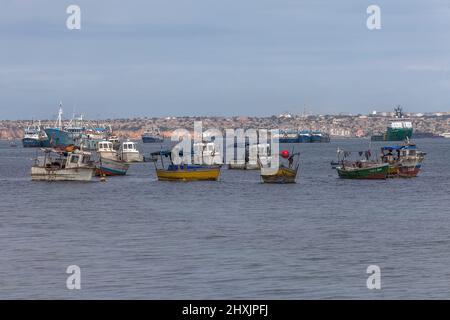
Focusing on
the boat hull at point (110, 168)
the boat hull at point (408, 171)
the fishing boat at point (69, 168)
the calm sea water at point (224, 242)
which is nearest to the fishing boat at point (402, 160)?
the boat hull at point (408, 171)

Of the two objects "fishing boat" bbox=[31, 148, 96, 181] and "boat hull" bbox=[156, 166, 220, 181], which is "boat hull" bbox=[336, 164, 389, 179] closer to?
"boat hull" bbox=[156, 166, 220, 181]

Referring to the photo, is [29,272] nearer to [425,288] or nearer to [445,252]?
[425,288]

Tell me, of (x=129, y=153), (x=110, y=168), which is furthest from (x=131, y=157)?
(x=110, y=168)

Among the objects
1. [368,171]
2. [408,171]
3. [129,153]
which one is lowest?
[129,153]

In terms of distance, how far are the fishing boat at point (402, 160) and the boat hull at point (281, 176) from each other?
500 inches

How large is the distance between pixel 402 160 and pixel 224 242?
2263 inches

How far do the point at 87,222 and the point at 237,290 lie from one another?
24884mm

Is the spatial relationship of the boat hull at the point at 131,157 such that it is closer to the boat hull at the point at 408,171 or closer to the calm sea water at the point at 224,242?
the boat hull at the point at 408,171

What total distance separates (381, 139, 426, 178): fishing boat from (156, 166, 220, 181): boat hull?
1767cm

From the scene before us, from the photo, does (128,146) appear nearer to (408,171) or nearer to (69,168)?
(408,171)

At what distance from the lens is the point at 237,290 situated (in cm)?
3369

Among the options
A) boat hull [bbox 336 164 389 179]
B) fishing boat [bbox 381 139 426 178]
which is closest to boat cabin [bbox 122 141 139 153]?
fishing boat [bbox 381 139 426 178]

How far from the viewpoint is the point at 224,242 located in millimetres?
46750
